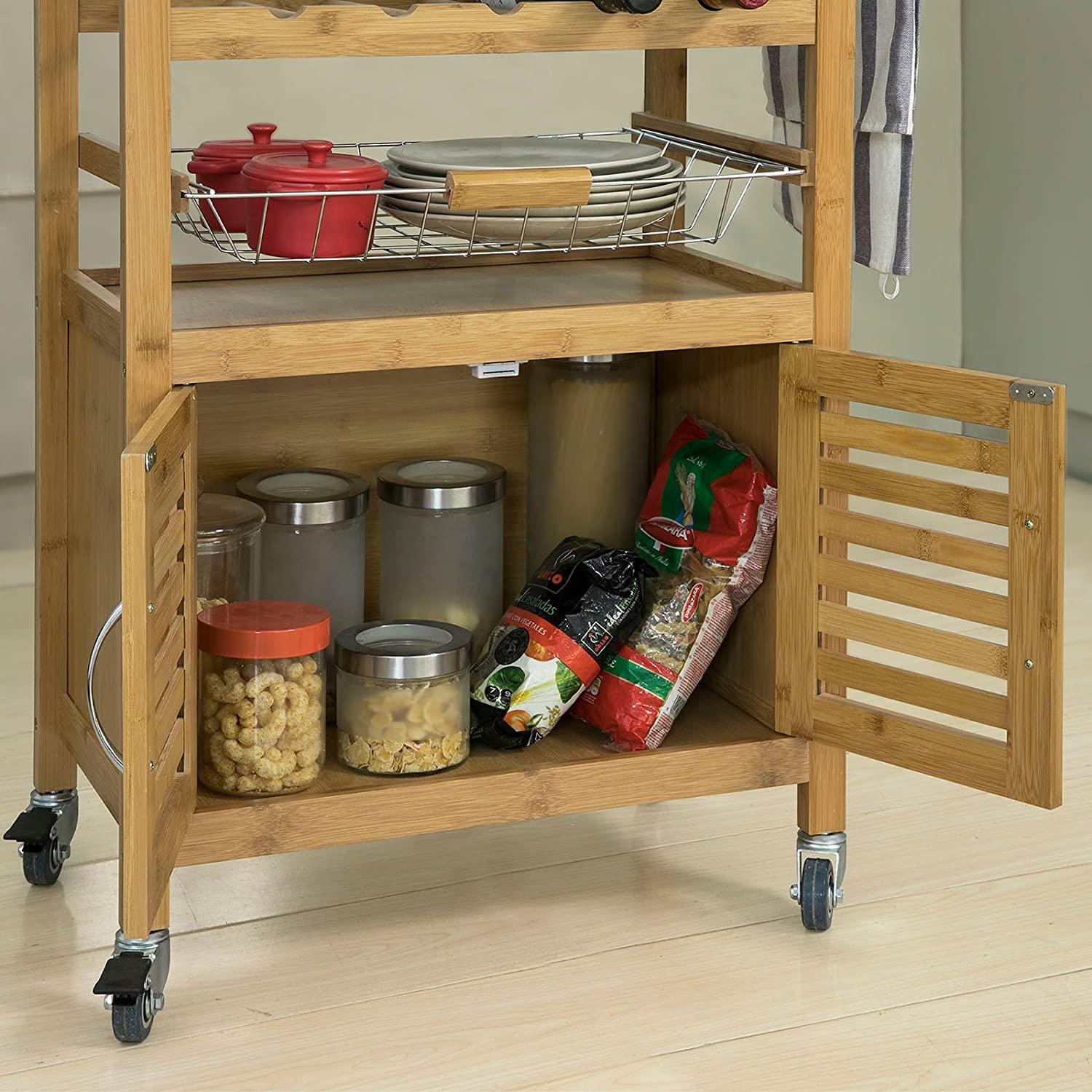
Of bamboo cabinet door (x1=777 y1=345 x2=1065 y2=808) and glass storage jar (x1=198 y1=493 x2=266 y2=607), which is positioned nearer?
bamboo cabinet door (x1=777 y1=345 x2=1065 y2=808)

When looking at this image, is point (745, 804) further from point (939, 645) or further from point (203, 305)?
point (203, 305)

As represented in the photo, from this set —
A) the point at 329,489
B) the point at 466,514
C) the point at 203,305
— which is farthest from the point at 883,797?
the point at 203,305

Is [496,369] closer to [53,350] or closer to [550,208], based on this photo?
[550,208]

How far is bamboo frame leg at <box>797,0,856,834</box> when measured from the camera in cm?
158

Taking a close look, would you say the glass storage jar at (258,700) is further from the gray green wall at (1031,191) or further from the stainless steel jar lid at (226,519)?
the gray green wall at (1031,191)

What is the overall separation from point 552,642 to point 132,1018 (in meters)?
0.57

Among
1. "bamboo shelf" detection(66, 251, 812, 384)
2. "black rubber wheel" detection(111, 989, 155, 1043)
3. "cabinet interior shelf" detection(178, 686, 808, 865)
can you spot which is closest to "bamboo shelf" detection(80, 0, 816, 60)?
"bamboo shelf" detection(66, 251, 812, 384)

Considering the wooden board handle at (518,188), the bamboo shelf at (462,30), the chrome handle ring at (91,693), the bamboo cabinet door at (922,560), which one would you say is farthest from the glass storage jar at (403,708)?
the bamboo shelf at (462,30)

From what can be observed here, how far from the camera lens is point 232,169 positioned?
69.6 inches

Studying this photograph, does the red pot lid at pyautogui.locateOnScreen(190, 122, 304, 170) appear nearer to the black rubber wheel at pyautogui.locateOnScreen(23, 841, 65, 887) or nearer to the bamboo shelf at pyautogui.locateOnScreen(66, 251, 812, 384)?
the bamboo shelf at pyautogui.locateOnScreen(66, 251, 812, 384)

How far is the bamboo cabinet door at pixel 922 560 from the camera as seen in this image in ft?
4.87

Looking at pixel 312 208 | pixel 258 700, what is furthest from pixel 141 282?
pixel 258 700

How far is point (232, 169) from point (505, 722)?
0.65 meters

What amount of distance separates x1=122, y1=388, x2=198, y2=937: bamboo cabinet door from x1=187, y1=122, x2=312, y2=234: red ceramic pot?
35 centimetres
